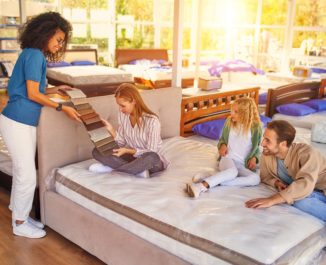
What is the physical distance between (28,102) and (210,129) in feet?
6.23

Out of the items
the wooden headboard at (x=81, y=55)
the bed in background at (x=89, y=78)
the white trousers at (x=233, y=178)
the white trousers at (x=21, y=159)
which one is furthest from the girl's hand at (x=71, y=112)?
the wooden headboard at (x=81, y=55)

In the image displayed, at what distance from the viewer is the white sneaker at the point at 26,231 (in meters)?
2.70

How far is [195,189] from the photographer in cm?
230

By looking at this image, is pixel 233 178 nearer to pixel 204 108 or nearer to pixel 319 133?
pixel 319 133

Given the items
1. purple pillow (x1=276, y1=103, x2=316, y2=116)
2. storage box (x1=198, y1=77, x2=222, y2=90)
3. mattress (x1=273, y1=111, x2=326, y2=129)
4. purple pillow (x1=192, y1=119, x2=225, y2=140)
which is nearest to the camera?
purple pillow (x1=192, y1=119, x2=225, y2=140)

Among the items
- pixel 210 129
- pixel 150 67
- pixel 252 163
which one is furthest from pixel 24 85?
pixel 150 67

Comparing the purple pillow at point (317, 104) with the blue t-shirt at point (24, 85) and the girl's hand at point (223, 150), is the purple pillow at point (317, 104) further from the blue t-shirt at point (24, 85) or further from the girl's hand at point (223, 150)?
the blue t-shirt at point (24, 85)

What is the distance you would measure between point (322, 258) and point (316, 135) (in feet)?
6.24

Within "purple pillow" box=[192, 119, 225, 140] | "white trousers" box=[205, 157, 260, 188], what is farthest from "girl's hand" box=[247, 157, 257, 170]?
"purple pillow" box=[192, 119, 225, 140]

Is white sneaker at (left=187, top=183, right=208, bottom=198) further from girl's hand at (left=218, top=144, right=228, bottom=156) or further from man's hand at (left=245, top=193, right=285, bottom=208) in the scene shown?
girl's hand at (left=218, top=144, right=228, bottom=156)

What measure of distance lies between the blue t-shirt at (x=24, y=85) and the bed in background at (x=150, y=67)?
198 inches

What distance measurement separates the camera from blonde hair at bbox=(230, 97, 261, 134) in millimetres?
2762

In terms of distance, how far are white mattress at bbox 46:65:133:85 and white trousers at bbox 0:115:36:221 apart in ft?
13.5

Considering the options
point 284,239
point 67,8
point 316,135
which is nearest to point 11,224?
point 284,239
